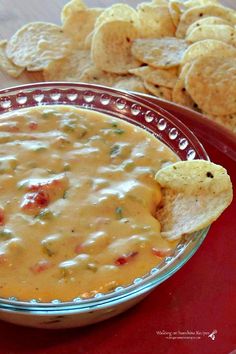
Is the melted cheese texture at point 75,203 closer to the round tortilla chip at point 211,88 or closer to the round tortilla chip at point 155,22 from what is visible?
→ the round tortilla chip at point 211,88

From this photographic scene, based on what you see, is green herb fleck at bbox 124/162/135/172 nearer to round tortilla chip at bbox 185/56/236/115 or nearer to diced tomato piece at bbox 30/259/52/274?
diced tomato piece at bbox 30/259/52/274

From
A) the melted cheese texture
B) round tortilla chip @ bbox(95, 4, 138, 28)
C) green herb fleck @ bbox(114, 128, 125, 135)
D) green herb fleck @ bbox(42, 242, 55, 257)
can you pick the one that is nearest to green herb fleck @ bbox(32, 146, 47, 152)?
the melted cheese texture

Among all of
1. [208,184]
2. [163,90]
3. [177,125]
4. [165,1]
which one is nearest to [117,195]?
[208,184]

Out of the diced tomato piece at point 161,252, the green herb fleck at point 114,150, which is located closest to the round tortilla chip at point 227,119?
the green herb fleck at point 114,150

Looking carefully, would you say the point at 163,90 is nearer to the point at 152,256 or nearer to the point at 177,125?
the point at 177,125

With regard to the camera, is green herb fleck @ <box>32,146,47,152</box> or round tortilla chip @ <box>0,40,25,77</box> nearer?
green herb fleck @ <box>32,146,47,152</box>

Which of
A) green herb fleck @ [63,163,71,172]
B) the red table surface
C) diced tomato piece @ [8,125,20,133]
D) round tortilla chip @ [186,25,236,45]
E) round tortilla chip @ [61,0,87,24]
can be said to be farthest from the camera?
round tortilla chip @ [61,0,87,24]
